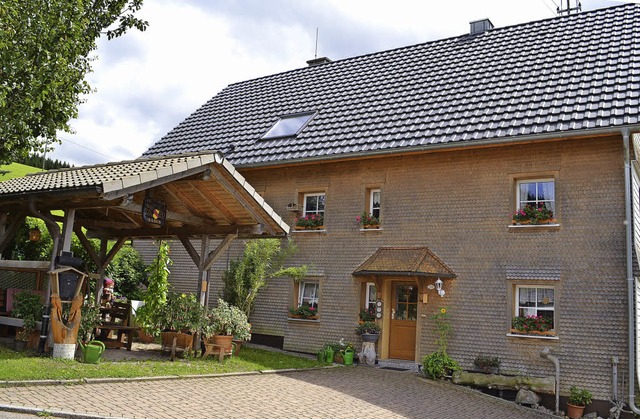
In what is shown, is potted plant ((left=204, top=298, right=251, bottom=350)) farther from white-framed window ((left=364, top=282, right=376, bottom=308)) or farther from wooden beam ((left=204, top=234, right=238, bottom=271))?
white-framed window ((left=364, top=282, right=376, bottom=308))

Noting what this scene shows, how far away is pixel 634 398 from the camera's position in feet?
40.2

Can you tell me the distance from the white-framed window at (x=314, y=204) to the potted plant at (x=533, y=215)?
18.3ft

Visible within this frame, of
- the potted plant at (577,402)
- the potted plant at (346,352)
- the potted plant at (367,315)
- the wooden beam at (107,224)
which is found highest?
the wooden beam at (107,224)

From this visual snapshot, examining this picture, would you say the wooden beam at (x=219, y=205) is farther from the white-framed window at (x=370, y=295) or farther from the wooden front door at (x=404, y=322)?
the wooden front door at (x=404, y=322)

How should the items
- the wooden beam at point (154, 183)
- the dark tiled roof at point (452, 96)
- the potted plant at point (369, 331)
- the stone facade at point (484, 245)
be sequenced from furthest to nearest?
the potted plant at point (369, 331)
the dark tiled roof at point (452, 96)
the stone facade at point (484, 245)
the wooden beam at point (154, 183)

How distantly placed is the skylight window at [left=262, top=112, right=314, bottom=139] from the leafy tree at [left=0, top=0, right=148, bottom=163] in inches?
242

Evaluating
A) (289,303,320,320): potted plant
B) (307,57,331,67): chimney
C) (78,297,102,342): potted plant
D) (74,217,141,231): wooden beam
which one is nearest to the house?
(289,303,320,320): potted plant

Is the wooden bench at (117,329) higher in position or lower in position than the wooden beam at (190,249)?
lower


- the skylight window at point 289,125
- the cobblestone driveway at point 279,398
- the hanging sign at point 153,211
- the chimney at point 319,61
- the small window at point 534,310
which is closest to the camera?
the cobblestone driveway at point 279,398

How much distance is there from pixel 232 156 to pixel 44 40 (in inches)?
297

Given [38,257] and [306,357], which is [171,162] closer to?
[306,357]

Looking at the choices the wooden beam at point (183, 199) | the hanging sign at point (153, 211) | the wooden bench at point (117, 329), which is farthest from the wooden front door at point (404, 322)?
the hanging sign at point (153, 211)

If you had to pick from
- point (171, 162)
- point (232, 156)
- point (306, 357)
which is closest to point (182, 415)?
point (171, 162)

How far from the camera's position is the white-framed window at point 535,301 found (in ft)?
45.3
